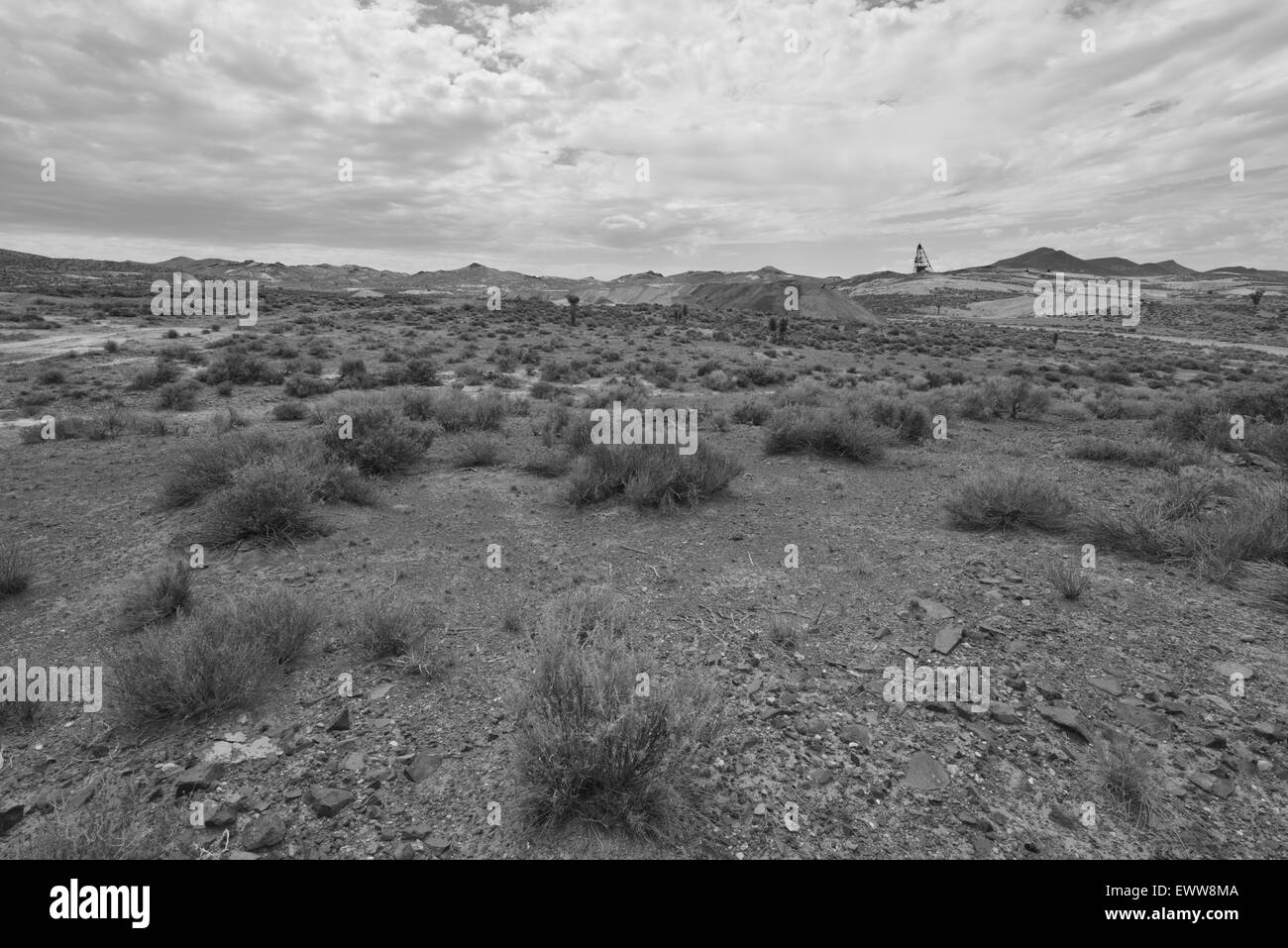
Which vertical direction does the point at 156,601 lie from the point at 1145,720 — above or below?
above

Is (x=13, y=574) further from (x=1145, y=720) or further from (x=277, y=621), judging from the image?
(x=1145, y=720)

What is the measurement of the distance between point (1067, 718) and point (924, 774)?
3.44 feet

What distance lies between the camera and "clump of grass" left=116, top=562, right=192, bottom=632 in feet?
14.9

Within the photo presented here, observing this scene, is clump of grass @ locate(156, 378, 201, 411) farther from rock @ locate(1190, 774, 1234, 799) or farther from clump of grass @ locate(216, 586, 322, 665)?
rock @ locate(1190, 774, 1234, 799)

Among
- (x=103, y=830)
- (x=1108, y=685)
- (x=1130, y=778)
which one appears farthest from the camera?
(x=1108, y=685)

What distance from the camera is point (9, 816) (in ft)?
9.11

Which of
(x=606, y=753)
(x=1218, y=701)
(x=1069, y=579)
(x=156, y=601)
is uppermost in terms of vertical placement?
(x=1069, y=579)

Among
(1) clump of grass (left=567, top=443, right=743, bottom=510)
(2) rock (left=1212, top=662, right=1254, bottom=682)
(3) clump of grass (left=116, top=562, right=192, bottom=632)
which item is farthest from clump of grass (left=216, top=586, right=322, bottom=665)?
(2) rock (left=1212, top=662, right=1254, bottom=682)

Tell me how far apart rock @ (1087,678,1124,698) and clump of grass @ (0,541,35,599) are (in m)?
8.06

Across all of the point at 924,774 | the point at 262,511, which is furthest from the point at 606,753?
the point at 262,511
